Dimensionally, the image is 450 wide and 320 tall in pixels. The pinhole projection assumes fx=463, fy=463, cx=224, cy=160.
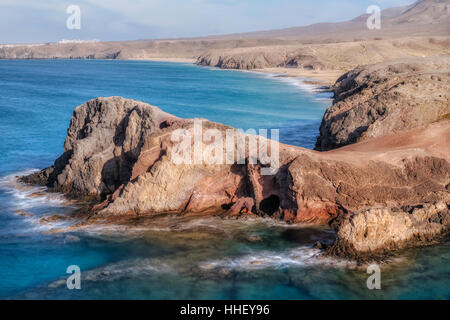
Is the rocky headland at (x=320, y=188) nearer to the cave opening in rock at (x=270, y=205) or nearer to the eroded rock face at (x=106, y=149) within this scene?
the cave opening in rock at (x=270, y=205)

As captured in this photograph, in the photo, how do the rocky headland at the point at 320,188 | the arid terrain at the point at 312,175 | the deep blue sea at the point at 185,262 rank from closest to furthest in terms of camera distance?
the deep blue sea at the point at 185,262 → the rocky headland at the point at 320,188 → the arid terrain at the point at 312,175

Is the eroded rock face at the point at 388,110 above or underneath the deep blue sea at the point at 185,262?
above

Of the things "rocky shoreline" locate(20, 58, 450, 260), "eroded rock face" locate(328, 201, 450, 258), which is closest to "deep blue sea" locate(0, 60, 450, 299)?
"eroded rock face" locate(328, 201, 450, 258)

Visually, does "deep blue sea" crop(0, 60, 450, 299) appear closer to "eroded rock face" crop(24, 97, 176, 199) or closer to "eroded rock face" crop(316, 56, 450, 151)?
"eroded rock face" crop(24, 97, 176, 199)

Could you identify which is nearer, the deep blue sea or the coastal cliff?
the deep blue sea

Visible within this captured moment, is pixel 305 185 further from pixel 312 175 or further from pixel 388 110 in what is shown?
pixel 388 110

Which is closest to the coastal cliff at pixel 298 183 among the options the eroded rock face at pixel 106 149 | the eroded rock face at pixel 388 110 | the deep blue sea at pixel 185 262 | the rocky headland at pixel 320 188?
the rocky headland at pixel 320 188
